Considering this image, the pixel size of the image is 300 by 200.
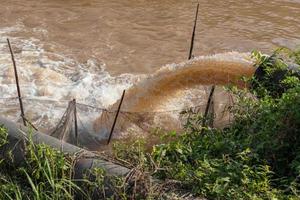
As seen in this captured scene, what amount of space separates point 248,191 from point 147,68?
17.5ft

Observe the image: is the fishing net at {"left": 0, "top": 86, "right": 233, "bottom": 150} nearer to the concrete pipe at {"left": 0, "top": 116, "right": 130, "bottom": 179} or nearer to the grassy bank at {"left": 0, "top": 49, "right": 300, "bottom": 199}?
the grassy bank at {"left": 0, "top": 49, "right": 300, "bottom": 199}

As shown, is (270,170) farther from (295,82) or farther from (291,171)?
(295,82)

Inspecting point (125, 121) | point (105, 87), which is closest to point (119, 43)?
point (105, 87)

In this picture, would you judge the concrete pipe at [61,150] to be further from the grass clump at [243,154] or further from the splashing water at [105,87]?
the splashing water at [105,87]

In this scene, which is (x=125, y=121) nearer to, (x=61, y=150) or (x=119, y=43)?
(x=61, y=150)

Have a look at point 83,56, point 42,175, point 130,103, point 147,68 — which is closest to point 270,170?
point 42,175

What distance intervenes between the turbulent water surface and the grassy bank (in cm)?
150

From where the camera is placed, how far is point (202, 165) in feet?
13.2

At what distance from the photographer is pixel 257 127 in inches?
180

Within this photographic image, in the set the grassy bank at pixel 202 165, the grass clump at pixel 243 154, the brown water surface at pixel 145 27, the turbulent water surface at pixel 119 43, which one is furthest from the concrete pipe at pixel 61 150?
the brown water surface at pixel 145 27

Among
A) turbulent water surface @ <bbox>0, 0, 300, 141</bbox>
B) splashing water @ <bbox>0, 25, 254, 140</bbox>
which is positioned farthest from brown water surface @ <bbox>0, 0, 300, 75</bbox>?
splashing water @ <bbox>0, 25, 254, 140</bbox>

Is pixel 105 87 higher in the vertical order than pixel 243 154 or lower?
lower

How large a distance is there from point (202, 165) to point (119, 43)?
609 cm

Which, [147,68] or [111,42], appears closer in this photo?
[147,68]
